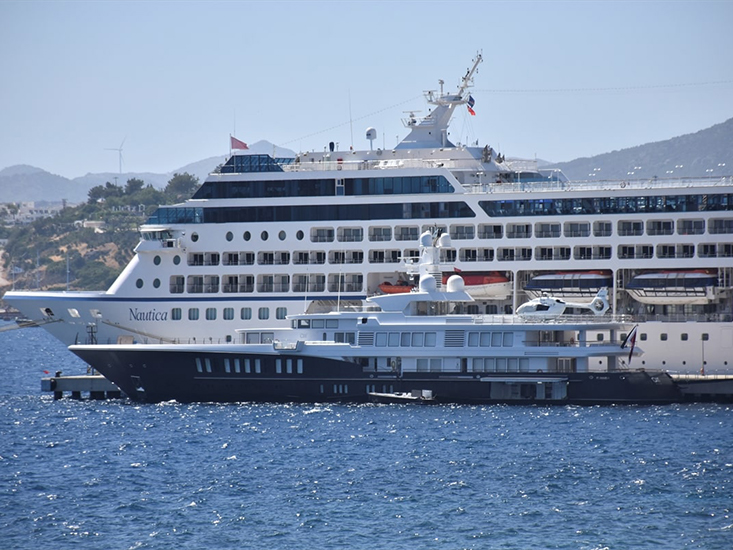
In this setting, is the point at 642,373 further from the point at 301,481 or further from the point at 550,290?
the point at 301,481

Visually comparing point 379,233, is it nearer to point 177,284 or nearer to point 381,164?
point 381,164

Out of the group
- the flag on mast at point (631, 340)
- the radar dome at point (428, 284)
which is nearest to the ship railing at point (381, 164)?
the radar dome at point (428, 284)

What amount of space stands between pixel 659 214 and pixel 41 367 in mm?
48519

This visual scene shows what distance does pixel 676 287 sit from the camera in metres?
54.4

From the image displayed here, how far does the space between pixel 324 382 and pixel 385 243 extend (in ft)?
30.2

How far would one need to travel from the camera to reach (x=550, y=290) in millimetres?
55875

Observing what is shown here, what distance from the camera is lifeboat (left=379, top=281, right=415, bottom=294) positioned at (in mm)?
57188

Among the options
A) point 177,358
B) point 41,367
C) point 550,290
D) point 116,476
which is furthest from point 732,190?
point 41,367

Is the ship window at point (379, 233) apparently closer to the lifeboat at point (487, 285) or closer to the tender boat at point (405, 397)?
the lifeboat at point (487, 285)

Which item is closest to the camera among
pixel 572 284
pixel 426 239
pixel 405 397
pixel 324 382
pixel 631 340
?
pixel 631 340

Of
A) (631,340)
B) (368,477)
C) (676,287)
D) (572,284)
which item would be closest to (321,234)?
(572,284)

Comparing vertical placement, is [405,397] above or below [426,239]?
below

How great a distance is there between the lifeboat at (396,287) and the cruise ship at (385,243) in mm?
139

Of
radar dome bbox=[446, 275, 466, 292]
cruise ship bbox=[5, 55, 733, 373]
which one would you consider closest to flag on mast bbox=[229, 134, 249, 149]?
cruise ship bbox=[5, 55, 733, 373]
